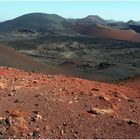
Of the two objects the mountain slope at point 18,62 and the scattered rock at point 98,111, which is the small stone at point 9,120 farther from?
the mountain slope at point 18,62

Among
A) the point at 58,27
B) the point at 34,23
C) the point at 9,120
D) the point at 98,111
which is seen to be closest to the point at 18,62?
the point at 98,111

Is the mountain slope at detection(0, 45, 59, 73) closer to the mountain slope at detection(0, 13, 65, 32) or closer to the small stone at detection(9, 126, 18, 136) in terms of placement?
the small stone at detection(9, 126, 18, 136)

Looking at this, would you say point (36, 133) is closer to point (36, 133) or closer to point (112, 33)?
point (36, 133)

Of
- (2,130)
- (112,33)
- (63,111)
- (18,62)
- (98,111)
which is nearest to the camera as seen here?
(2,130)

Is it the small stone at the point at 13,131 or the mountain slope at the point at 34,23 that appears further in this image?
the mountain slope at the point at 34,23

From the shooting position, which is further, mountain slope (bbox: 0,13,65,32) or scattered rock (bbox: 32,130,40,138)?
mountain slope (bbox: 0,13,65,32)

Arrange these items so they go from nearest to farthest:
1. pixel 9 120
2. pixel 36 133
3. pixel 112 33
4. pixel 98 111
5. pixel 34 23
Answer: pixel 36 133 < pixel 9 120 < pixel 98 111 < pixel 112 33 < pixel 34 23

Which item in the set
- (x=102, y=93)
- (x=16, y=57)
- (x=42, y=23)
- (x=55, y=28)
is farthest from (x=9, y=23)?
(x=102, y=93)

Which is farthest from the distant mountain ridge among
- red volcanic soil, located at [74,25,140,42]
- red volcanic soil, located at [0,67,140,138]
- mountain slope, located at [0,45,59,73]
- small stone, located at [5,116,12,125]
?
small stone, located at [5,116,12,125]

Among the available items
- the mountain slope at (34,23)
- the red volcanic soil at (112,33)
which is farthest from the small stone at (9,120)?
the mountain slope at (34,23)
